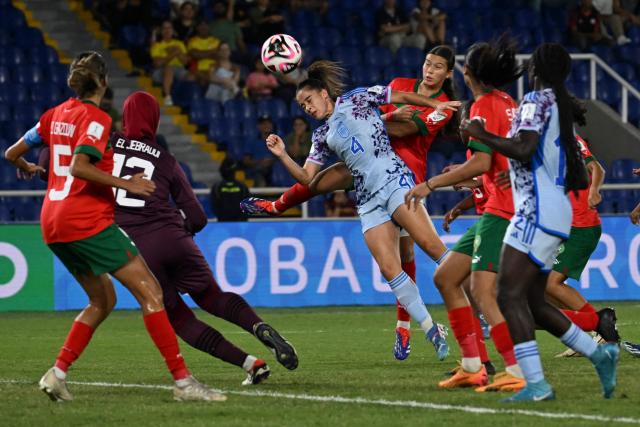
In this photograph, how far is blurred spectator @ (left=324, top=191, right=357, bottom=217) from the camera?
62.1 feet

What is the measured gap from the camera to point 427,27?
2305 cm

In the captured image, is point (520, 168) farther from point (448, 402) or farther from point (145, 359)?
point (145, 359)

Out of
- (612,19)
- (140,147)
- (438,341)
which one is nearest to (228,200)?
(140,147)

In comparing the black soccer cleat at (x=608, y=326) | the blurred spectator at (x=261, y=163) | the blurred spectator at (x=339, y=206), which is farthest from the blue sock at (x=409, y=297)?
the blurred spectator at (x=261, y=163)

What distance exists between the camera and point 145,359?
1102cm

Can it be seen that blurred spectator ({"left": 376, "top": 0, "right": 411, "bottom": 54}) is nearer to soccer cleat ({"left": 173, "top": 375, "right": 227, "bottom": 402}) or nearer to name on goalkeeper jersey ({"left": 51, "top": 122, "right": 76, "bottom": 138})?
name on goalkeeper jersey ({"left": 51, "top": 122, "right": 76, "bottom": 138})

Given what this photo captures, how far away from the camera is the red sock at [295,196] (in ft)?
34.9

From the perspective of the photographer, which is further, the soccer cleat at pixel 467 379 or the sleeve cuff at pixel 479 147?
the soccer cleat at pixel 467 379

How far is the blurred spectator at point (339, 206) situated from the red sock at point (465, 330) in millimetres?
10503

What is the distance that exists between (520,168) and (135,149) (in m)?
2.82

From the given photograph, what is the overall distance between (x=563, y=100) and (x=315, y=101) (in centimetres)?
256

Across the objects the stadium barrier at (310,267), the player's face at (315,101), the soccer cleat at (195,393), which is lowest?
the stadium barrier at (310,267)

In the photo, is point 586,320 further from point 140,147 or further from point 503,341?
point 140,147

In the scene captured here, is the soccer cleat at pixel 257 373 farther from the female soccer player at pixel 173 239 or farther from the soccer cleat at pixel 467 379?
the soccer cleat at pixel 467 379
